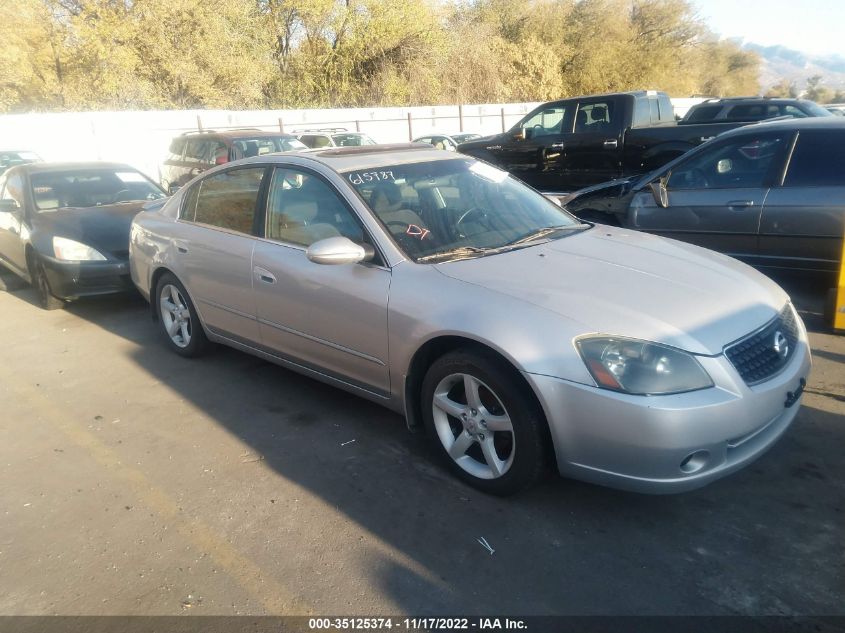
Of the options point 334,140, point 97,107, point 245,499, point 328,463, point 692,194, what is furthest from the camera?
point 97,107

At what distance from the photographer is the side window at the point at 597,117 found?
404 inches

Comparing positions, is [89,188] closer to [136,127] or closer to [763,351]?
[763,351]

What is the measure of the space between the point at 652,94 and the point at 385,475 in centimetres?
916

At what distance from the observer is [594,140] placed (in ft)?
33.7

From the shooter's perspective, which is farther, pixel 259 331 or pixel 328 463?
pixel 259 331

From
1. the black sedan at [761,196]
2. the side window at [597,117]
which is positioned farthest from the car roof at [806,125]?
the side window at [597,117]

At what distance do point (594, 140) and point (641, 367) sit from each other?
26.8 feet

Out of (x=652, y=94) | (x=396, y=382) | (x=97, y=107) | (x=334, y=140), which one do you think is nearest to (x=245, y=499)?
(x=396, y=382)

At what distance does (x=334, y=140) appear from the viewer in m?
16.9

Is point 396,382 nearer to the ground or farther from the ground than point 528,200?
nearer to the ground

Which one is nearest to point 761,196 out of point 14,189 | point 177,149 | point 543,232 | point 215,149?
point 543,232

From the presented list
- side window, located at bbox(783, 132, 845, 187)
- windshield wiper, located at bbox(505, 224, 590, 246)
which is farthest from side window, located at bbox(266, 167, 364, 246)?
side window, located at bbox(783, 132, 845, 187)

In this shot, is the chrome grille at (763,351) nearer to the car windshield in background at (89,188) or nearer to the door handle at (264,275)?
the door handle at (264,275)

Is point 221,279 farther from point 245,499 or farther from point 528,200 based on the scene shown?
point 528,200
